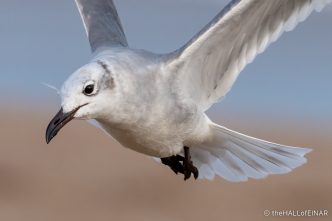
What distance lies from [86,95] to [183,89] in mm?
899

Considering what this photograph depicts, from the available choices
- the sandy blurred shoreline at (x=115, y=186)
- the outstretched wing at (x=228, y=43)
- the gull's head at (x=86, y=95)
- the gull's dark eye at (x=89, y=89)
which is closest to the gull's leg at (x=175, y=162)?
the outstretched wing at (x=228, y=43)

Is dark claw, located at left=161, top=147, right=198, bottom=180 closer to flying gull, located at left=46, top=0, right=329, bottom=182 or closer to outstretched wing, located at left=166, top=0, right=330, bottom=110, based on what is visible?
flying gull, located at left=46, top=0, right=329, bottom=182

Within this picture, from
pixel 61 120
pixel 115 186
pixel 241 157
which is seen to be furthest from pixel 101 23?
pixel 115 186

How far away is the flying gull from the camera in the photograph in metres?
7.23

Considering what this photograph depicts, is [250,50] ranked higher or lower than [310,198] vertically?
higher

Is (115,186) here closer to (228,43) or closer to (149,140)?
(228,43)

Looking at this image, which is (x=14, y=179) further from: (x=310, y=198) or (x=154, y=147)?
(x=154, y=147)

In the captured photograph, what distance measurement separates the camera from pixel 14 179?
1505 centimetres

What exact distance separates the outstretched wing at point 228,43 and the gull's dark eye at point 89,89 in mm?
733

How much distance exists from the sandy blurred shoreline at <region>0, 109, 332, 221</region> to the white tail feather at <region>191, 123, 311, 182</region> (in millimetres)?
4298

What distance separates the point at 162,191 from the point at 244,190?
3.05ft

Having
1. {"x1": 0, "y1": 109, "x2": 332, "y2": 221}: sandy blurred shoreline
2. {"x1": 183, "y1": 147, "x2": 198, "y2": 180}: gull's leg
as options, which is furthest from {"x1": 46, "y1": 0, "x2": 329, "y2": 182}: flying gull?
{"x1": 0, "y1": 109, "x2": 332, "y2": 221}: sandy blurred shoreline

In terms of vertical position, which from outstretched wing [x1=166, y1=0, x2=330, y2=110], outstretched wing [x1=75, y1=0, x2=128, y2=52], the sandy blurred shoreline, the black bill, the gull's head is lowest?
the sandy blurred shoreline

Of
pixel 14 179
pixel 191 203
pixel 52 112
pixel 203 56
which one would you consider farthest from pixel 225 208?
pixel 203 56
